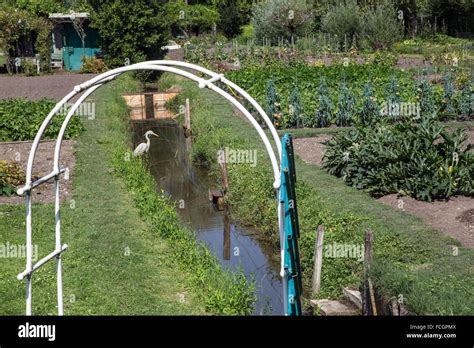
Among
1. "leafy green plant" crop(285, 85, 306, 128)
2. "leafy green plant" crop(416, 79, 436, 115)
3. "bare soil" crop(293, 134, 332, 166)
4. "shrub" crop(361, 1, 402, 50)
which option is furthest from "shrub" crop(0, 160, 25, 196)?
"shrub" crop(361, 1, 402, 50)

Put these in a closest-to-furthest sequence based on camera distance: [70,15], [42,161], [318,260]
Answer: [318,260] → [42,161] → [70,15]

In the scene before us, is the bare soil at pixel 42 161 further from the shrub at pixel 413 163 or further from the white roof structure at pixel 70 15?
the white roof structure at pixel 70 15

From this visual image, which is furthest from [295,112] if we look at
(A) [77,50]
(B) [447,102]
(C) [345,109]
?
(A) [77,50]

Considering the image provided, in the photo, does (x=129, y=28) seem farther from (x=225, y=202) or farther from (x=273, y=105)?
(x=225, y=202)

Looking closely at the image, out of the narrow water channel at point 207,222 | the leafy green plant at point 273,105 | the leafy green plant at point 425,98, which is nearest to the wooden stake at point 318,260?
the narrow water channel at point 207,222

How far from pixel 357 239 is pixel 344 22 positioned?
108ft

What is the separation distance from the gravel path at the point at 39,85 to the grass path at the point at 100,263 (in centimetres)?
1412

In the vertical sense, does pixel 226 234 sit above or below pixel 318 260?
below

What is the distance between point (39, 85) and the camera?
3288 cm

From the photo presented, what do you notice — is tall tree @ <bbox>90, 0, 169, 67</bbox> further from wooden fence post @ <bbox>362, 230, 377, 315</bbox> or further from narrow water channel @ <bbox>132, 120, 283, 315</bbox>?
wooden fence post @ <bbox>362, 230, 377, 315</bbox>

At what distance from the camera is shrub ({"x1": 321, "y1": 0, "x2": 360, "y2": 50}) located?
42.9 metres

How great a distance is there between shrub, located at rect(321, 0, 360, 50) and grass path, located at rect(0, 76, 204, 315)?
29.2 meters

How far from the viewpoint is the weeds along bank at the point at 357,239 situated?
9172 millimetres
